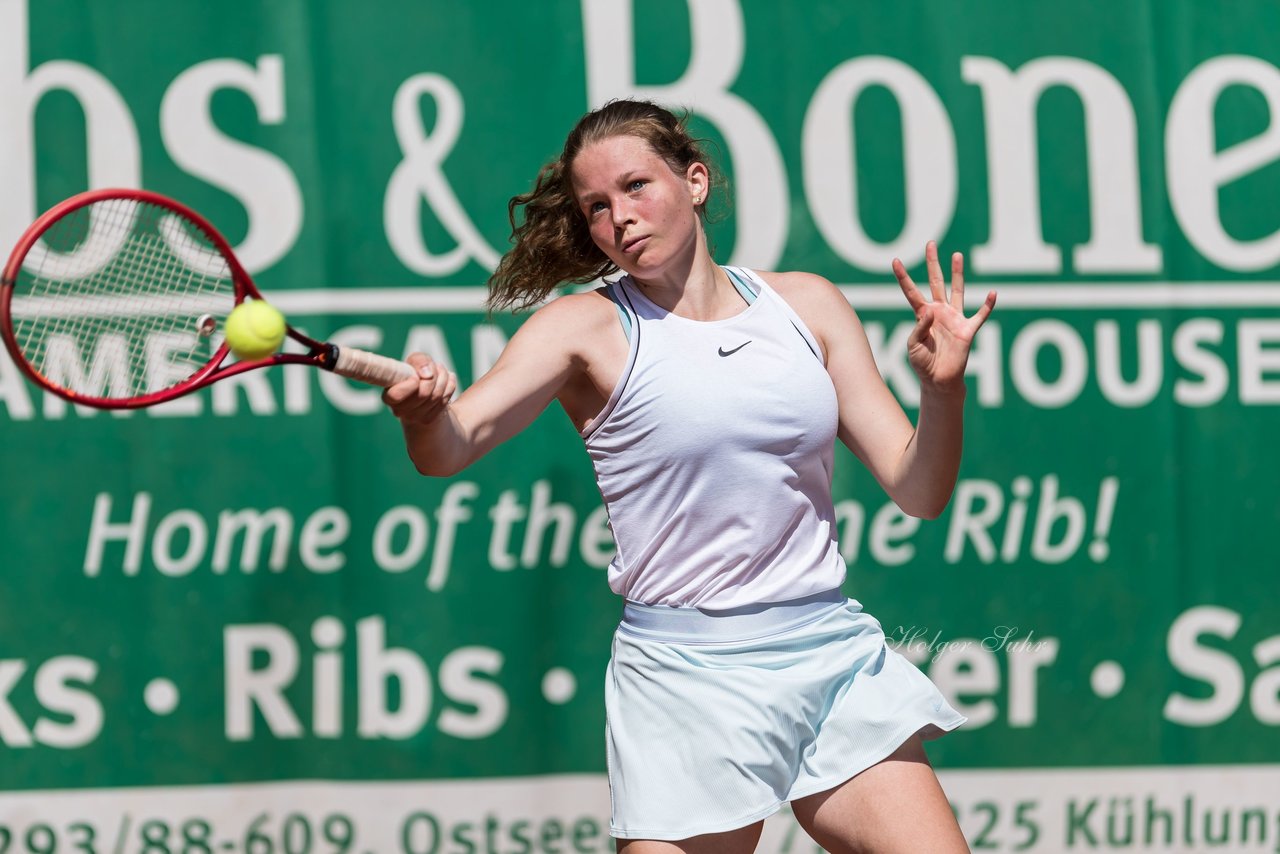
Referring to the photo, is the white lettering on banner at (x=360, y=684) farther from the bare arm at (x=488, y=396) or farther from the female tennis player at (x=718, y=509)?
the bare arm at (x=488, y=396)

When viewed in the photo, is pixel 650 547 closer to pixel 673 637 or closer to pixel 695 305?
pixel 673 637

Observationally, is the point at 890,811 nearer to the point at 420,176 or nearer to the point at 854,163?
the point at 854,163

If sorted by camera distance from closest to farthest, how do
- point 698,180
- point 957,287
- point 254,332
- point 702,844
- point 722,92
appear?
1. point 254,332
2. point 702,844
3. point 957,287
4. point 698,180
5. point 722,92

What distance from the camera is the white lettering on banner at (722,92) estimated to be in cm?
342

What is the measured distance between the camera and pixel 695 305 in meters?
2.11

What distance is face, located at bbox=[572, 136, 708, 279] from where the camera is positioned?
203 centimetres

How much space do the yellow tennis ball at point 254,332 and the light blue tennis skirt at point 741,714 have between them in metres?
0.67

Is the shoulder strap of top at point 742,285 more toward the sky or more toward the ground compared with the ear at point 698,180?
more toward the ground

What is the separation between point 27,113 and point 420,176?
949mm

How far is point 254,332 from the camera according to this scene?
1.81 metres

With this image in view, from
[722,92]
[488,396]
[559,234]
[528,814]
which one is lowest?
[528,814]

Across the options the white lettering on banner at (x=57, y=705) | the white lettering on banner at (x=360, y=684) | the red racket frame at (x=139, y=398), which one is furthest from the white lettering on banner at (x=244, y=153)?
the red racket frame at (x=139, y=398)

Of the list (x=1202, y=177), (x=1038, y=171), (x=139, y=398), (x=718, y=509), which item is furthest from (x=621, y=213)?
(x=1202, y=177)

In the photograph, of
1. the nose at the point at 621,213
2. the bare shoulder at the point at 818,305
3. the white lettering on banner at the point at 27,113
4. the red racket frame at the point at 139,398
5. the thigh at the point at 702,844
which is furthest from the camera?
the white lettering on banner at the point at 27,113
